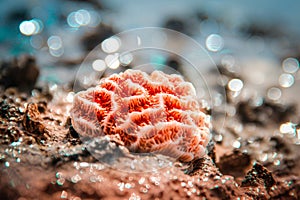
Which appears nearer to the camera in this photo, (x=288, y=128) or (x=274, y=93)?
(x=288, y=128)

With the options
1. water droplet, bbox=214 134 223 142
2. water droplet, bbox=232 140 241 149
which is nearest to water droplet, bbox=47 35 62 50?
water droplet, bbox=214 134 223 142

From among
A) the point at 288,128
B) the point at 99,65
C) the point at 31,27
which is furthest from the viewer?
the point at 31,27

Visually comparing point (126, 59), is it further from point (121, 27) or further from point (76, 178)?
point (76, 178)

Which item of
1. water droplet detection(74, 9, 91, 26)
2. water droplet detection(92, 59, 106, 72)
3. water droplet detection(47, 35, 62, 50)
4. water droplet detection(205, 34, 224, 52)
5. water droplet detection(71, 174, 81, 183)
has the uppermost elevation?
water droplet detection(205, 34, 224, 52)

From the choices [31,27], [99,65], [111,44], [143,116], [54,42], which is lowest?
[143,116]

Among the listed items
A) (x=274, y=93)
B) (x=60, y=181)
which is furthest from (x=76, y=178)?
(x=274, y=93)

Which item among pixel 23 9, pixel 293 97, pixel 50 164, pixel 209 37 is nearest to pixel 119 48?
pixel 209 37

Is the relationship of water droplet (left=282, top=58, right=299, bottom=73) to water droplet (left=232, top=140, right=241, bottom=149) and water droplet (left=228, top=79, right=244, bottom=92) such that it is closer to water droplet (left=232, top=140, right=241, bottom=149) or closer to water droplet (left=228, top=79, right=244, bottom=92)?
water droplet (left=228, top=79, right=244, bottom=92)

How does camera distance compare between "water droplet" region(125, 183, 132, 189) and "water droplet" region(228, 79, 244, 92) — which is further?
"water droplet" region(228, 79, 244, 92)

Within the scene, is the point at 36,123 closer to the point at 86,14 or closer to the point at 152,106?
the point at 152,106
